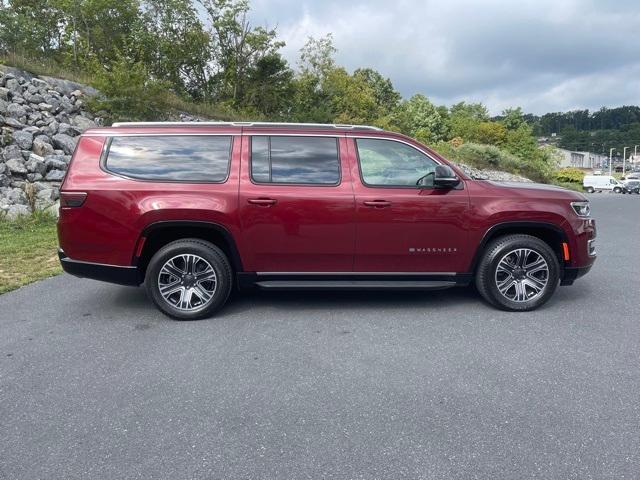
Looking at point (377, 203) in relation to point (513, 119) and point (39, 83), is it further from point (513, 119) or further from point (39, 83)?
point (513, 119)

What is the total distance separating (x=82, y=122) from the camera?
15172mm

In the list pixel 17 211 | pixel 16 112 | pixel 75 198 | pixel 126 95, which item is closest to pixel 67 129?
pixel 16 112

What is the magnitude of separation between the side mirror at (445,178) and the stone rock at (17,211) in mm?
9531

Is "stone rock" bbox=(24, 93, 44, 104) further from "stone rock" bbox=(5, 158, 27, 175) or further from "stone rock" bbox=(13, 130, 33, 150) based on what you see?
"stone rock" bbox=(5, 158, 27, 175)

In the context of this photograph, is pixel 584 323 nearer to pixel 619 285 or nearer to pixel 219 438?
pixel 619 285

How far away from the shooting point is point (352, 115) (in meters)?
40.8

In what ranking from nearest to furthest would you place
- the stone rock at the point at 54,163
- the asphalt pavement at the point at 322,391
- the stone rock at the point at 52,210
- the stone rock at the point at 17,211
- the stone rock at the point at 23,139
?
the asphalt pavement at the point at 322,391, the stone rock at the point at 17,211, the stone rock at the point at 52,210, the stone rock at the point at 54,163, the stone rock at the point at 23,139

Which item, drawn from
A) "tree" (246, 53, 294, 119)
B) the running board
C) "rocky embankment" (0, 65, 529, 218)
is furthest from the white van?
the running board

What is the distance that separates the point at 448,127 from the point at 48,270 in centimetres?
5998

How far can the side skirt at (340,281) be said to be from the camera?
4.72 meters

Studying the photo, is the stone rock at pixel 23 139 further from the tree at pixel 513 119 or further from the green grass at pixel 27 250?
the tree at pixel 513 119

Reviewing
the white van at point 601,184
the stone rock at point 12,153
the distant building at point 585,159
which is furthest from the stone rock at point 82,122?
the distant building at point 585,159

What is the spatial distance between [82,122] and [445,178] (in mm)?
14183

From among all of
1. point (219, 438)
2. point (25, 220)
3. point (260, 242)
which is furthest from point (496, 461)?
point (25, 220)
